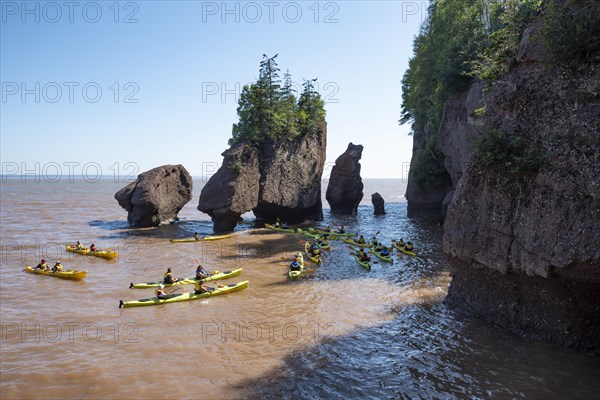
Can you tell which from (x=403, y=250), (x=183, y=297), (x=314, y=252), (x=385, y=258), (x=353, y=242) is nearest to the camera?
(x=183, y=297)

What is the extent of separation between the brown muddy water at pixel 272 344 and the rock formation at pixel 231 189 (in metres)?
11.2

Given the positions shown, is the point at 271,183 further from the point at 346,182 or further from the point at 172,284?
the point at 172,284

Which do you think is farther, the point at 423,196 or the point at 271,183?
the point at 423,196

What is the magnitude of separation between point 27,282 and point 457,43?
33.4 meters

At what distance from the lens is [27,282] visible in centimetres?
2077

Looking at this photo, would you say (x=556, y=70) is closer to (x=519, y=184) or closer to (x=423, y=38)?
(x=519, y=184)

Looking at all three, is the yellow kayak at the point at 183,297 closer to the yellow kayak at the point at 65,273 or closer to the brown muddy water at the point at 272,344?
the brown muddy water at the point at 272,344

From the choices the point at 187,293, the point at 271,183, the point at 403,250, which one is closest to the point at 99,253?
the point at 187,293

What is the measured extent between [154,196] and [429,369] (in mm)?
33589

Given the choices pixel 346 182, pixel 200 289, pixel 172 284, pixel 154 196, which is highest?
pixel 346 182

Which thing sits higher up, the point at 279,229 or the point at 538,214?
the point at 538,214

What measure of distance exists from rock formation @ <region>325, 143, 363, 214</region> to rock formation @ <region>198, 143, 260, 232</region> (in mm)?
17960

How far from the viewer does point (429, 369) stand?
11.7m

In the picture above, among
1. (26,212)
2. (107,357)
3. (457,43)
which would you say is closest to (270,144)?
(457,43)
